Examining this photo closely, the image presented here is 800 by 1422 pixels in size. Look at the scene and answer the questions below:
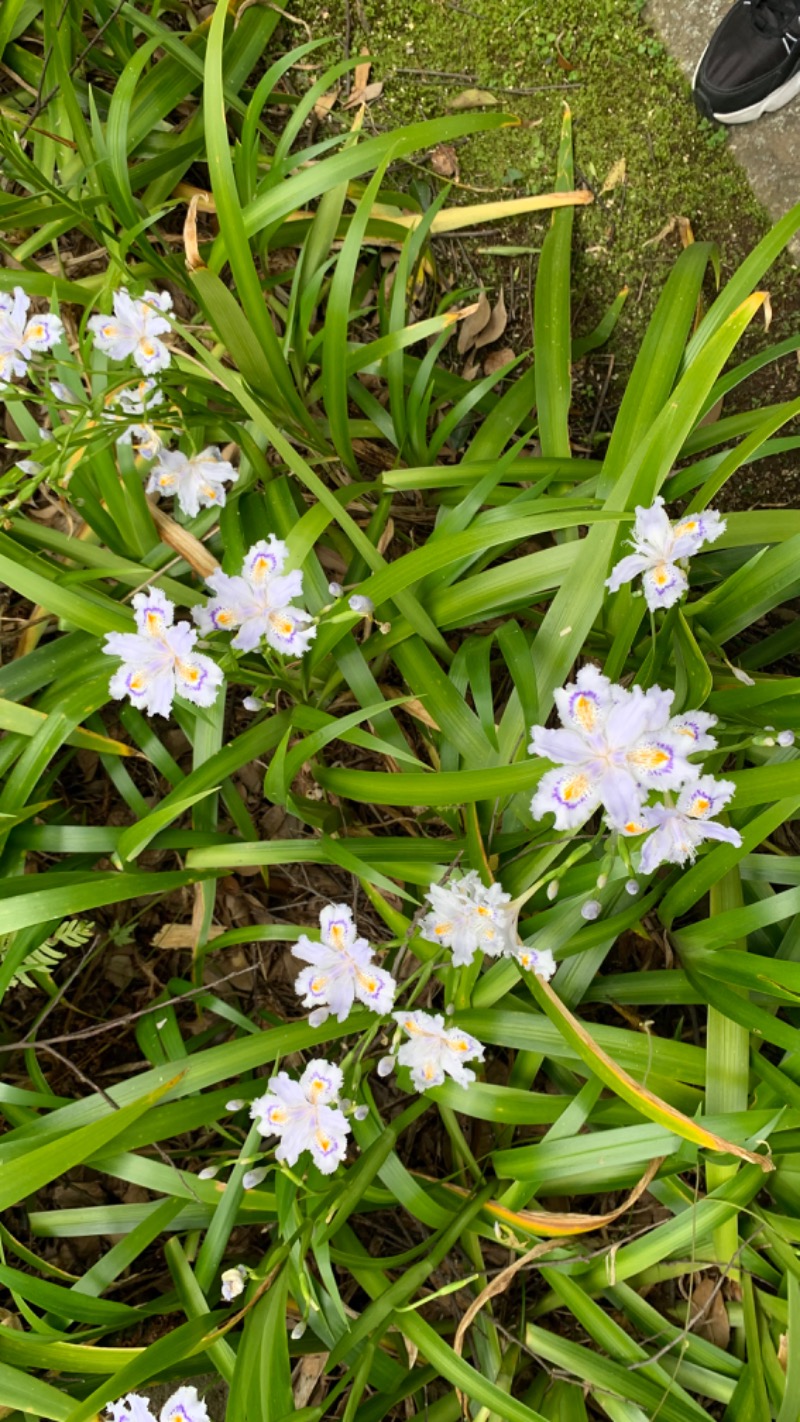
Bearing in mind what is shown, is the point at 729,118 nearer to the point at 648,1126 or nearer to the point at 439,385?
the point at 439,385

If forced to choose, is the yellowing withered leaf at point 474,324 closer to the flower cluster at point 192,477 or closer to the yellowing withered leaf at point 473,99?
→ the yellowing withered leaf at point 473,99

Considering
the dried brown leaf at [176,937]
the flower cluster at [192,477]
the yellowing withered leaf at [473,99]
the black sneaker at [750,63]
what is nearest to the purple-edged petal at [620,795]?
the flower cluster at [192,477]

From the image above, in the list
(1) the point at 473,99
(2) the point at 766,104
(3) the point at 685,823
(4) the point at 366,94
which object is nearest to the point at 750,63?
(2) the point at 766,104

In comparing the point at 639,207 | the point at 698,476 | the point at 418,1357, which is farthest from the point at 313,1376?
the point at 639,207

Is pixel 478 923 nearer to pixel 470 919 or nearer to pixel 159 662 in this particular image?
pixel 470 919

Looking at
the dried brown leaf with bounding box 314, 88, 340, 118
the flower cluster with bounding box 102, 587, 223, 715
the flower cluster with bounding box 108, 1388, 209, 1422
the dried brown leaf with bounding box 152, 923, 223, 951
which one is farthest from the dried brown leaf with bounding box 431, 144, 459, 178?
the flower cluster with bounding box 108, 1388, 209, 1422

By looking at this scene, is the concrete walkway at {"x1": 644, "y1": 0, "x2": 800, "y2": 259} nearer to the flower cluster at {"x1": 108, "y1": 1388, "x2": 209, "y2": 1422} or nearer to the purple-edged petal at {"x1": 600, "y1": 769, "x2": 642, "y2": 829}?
the purple-edged petal at {"x1": 600, "y1": 769, "x2": 642, "y2": 829}
